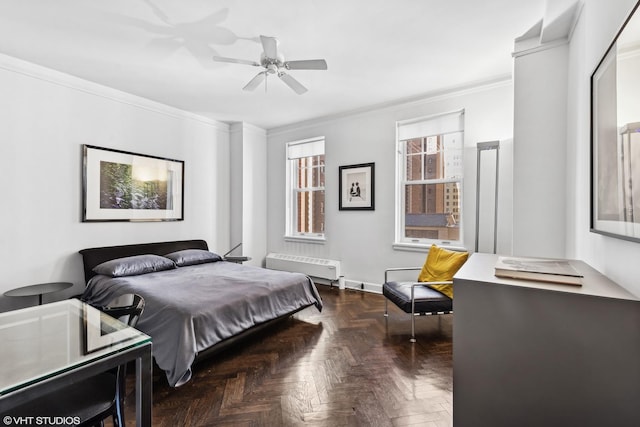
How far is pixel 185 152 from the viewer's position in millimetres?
4590

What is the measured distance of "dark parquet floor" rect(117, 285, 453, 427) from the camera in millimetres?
1812

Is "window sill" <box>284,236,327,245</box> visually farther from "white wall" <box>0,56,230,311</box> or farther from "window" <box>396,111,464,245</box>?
"white wall" <box>0,56,230,311</box>

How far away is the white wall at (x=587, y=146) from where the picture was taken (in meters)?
1.19

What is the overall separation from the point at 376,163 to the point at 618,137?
130 inches

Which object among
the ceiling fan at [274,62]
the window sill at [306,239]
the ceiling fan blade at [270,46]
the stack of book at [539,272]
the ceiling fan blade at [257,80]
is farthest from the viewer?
the window sill at [306,239]

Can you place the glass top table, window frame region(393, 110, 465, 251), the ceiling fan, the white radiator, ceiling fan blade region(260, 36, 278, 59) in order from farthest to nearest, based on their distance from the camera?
the white radiator, window frame region(393, 110, 465, 251), the ceiling fan, ceiling fan blade region(260, 36, 278, 59), the glass top table

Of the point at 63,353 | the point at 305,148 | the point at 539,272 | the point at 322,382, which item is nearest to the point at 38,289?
the point at 63,353

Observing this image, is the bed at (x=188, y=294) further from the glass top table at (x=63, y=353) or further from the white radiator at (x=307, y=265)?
the white radiator at (x=307, y=265)

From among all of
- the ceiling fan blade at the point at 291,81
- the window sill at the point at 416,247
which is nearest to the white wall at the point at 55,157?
the ceiling fan blade at the point at 291,81

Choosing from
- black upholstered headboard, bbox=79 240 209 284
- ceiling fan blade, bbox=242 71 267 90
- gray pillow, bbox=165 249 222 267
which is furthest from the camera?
gray pillow, bbox=165 249 222 267

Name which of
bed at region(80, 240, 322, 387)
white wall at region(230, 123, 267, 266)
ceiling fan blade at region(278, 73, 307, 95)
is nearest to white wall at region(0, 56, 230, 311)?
bed at region(80, 240, 322, 387)

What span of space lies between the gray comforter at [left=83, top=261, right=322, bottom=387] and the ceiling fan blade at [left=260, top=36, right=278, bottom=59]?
2130 millimetres

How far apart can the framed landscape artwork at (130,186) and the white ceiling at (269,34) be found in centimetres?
89

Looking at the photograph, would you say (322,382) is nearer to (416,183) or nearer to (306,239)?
(416,183)
